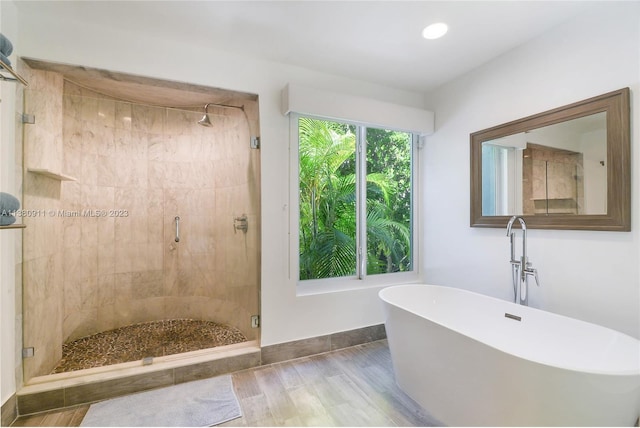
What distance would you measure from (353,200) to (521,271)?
4.99ft

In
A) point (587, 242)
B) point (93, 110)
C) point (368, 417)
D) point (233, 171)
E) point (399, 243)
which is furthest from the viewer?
point (399, 243)

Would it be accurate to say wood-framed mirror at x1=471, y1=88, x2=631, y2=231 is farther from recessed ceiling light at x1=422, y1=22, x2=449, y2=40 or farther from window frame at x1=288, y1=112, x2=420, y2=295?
recessed ceiling light at x1=422, y1=22, x2=449, y2=40

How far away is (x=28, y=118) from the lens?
184 cm

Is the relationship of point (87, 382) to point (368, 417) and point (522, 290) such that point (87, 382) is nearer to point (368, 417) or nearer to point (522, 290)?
point (368, 417)

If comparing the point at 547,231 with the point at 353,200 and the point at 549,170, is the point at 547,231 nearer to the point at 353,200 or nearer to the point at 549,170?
the point at 549,170

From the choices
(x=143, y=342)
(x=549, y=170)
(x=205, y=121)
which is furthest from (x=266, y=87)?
(x=143, y=342)

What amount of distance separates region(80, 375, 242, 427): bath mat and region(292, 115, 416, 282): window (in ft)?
3.65

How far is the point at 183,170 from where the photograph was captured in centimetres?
313

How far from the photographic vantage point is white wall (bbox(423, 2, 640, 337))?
5.30 ft

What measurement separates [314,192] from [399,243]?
1.14 m

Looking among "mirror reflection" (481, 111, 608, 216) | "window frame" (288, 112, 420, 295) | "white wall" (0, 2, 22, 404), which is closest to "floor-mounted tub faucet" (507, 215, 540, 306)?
"mirror reflection" (481, 111, 608, 216)

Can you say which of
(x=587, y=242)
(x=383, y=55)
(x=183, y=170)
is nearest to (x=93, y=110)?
(x=183, y=170)

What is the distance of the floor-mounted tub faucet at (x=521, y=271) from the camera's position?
199 centimetres

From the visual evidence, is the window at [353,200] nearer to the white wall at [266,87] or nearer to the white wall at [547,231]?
the white wall at [266,87]
